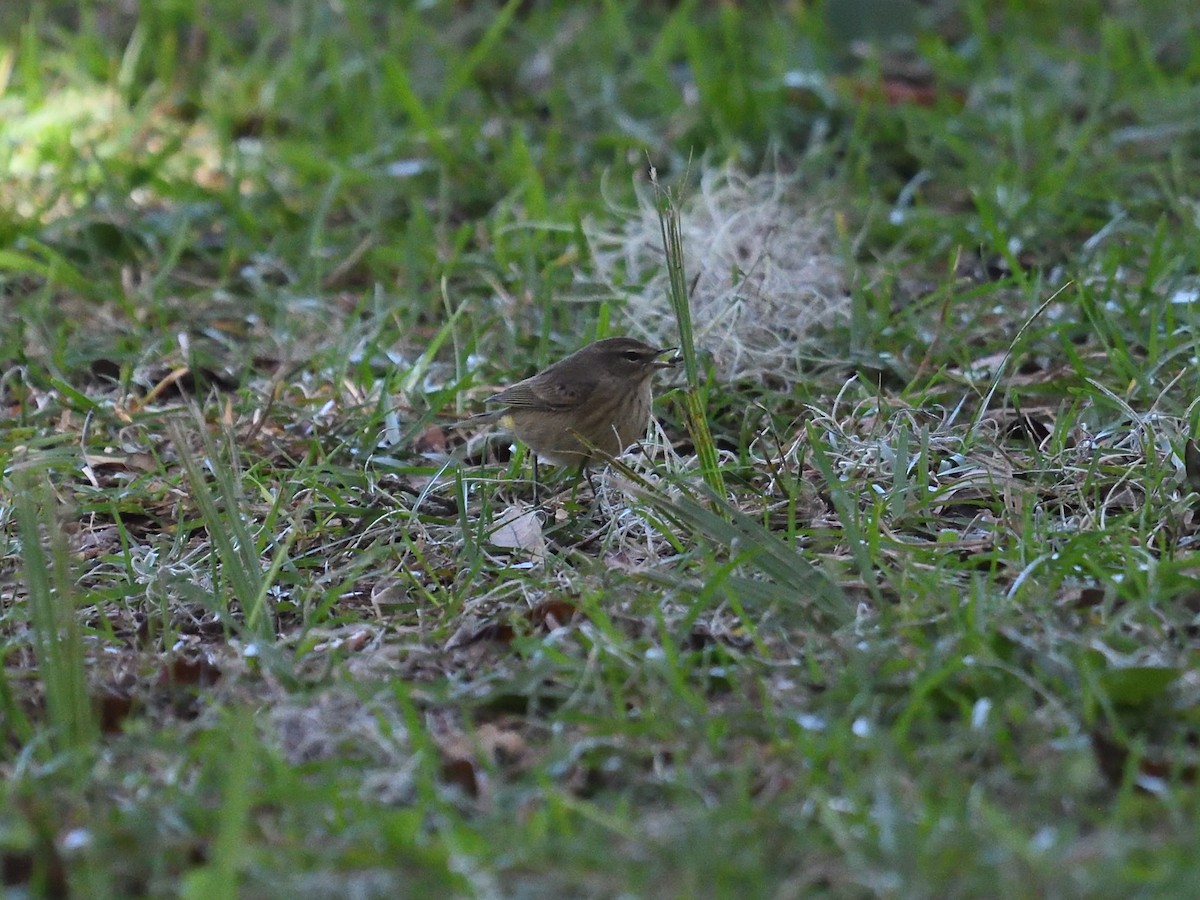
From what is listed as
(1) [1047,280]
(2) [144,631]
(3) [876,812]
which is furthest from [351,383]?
(3) [876,812]

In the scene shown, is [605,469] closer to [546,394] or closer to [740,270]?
[546,394]

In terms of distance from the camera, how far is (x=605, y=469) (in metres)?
4.82

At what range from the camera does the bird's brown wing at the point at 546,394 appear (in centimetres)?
465

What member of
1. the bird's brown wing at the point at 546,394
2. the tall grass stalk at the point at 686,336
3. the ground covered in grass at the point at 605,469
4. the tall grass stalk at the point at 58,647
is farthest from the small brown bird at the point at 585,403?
the tall grass stalk at the point at 58,647

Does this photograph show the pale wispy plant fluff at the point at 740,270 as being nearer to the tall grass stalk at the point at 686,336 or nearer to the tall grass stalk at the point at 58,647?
the tall grass stalk at the point at 686,336

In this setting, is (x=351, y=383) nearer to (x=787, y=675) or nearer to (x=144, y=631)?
(x=144, y=631)

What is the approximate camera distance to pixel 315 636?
3729 mm

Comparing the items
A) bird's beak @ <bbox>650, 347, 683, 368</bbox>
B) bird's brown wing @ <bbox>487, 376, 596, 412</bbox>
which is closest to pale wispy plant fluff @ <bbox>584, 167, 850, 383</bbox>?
bird's beak @ <bbox>650, 347, 683, 368</bbox>

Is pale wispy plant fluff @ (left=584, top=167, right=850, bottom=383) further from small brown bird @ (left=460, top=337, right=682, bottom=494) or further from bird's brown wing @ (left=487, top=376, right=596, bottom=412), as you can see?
bird's brown wing @ (left=487, top=376, right=596, bottom=412)

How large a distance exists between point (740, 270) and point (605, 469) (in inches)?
43.7

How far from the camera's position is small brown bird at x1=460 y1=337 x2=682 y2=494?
4.61m

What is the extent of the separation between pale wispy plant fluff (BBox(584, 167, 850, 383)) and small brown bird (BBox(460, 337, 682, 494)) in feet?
1.44

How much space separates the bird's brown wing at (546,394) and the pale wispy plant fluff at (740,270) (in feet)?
2.01

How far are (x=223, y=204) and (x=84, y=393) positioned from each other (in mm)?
1495
